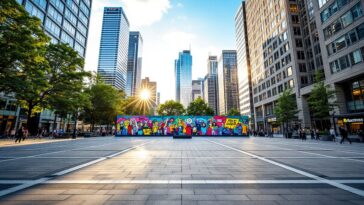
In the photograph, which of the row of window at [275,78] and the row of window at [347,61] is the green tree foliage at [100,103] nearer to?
the row of window at [275,78]

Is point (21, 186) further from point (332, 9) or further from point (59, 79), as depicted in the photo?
point (332, 9)

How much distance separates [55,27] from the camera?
137ft

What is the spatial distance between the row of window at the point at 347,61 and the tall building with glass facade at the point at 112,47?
121 meters

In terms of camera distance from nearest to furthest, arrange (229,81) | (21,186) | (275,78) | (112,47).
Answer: (21,186)
(275,78)
(112,47)
(229,81)

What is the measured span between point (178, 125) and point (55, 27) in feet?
132

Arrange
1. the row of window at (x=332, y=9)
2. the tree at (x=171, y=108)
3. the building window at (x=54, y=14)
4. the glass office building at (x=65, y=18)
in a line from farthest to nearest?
1. the tree at (x=171, y=108)
2. the building window at (x=54, y=14)
3. the glass office building at (x=65, y=18)
4. the row of window at (x=332, y=9)

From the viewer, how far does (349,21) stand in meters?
26.0

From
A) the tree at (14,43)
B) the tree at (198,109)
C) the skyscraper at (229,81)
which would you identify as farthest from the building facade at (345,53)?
the skyscraper at (229,81)

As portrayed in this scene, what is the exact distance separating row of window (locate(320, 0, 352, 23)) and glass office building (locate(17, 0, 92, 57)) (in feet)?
190

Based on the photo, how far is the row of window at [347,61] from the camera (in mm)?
24227

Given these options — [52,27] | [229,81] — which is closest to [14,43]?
[52,27]

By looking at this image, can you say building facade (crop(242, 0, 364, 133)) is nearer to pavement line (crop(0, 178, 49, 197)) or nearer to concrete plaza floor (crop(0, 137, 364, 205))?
concrete plaza floor (crop(0, 137, 364, 205))

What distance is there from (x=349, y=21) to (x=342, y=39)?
2.70 metres

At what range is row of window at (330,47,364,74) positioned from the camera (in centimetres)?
2423
